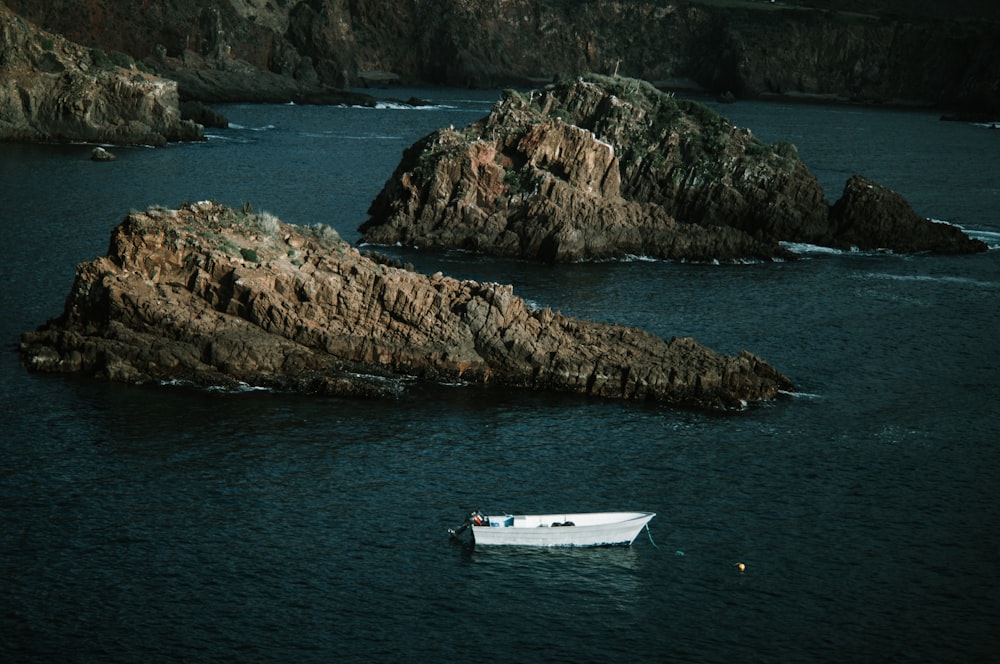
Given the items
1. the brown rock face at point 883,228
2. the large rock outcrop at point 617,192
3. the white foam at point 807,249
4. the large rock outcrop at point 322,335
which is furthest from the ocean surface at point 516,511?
the brown rock face at point 883,228

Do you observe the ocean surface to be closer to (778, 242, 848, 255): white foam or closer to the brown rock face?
(778, 242, 848, 255): white foam

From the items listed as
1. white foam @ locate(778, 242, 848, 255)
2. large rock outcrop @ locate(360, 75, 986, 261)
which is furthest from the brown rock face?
white foam @ locate(778, 242, 848, 255)

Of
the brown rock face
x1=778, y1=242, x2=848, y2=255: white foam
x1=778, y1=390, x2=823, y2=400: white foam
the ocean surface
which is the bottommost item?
the ocean surface

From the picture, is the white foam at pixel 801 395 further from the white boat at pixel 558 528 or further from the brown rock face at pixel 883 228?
the brown rock face at pixel 883 228

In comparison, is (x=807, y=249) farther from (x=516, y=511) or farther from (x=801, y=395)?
(x=516, y=511)

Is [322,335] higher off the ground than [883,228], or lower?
lower

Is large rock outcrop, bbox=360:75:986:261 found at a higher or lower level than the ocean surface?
higher

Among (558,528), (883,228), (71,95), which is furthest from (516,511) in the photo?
(71,95)
